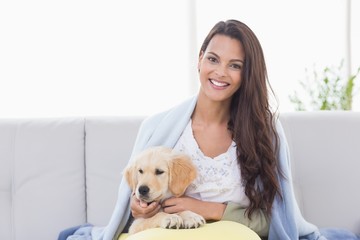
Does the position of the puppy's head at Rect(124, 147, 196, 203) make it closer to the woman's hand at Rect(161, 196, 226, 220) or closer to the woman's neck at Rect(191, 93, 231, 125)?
the woman's hand at Rect(161, 196, 226, 220)

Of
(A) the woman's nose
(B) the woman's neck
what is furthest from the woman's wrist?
(A) the woman's nose

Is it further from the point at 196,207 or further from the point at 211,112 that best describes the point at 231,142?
the point at 196,207

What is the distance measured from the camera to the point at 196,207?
1647mm

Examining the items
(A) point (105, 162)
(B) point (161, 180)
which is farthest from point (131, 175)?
(A) point (105, 162)

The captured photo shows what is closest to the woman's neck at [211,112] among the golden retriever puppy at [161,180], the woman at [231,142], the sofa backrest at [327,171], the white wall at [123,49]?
the woman at [231,142]

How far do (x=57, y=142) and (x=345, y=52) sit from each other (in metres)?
2.16

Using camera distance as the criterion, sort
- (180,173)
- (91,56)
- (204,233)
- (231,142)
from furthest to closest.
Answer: (91,56), (231,142), (180,173), (204,233)

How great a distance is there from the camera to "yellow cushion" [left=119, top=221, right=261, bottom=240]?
4.79ft

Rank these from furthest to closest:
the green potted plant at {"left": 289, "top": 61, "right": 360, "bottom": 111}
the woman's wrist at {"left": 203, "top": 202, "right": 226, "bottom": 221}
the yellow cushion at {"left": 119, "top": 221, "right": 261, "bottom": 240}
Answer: the green potted plant at {"left": 289, "top": 61, "right": 360, "bottom": 111}
the woman's wrist at {"left": 203, "top": 202, "right": 226, "bottom": 221}
the yellow cushion at {"left": 119, "top": 221, "right": 261, "bottom": 240}

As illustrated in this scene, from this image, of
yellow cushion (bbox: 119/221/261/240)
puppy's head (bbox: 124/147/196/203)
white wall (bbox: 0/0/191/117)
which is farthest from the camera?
white wall (bbox: 0/0/191/117)

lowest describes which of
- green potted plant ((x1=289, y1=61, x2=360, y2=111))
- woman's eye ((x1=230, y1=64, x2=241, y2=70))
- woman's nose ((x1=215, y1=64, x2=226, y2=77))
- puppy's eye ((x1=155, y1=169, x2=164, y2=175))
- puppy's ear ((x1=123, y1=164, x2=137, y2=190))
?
puppy's ear ((x1=123, y1=164, x2=137, y2=190))

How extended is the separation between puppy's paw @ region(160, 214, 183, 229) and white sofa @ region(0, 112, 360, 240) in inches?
27.0

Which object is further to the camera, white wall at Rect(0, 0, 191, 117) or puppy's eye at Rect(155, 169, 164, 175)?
white wall at Rect(0, 0, 191, 117)

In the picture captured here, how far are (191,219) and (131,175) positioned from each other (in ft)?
0.74
